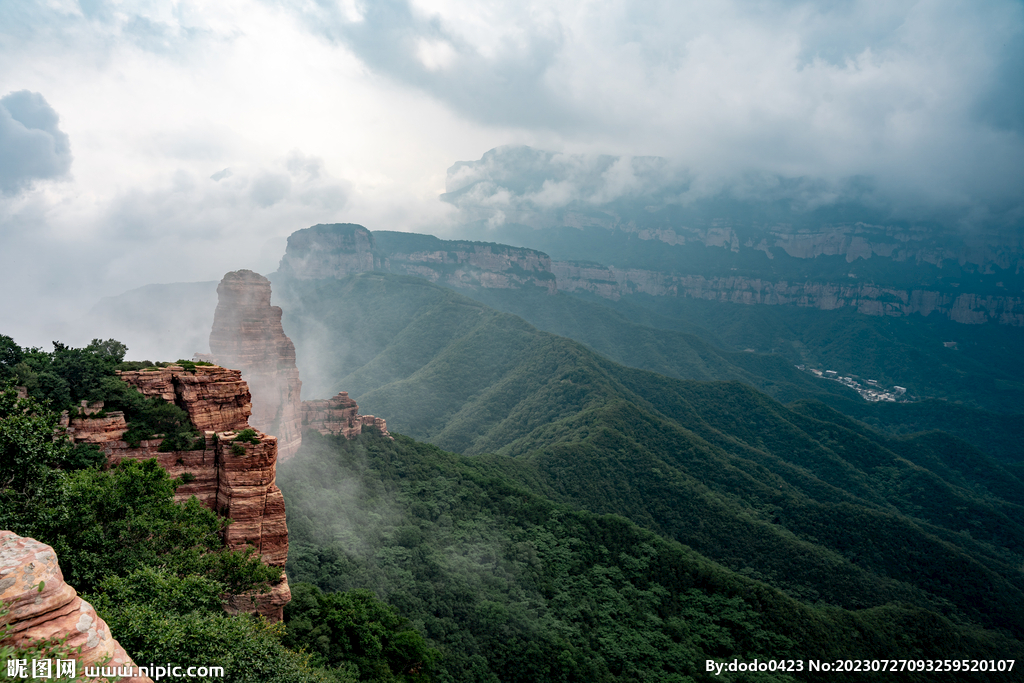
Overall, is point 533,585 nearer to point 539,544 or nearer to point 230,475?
point 539,544

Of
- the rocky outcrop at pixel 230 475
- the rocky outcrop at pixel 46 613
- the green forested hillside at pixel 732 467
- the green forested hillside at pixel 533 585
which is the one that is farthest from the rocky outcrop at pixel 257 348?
the rocky outcrop at pixel 46 613

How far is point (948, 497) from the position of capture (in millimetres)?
105125

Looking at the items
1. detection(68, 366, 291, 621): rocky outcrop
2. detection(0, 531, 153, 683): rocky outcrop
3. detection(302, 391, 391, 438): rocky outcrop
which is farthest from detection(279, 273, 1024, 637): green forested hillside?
detection(0, 531, 153, 683): rocky outcrop

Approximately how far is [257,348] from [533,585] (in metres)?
43.6

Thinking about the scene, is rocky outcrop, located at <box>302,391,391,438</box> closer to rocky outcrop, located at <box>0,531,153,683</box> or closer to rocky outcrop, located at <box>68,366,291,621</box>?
rocky outcrop, located at <box>68,366,291,621</box>

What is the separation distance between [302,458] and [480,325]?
124792 millimetres

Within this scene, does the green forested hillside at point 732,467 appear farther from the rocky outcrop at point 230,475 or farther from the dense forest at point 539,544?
the rocky outcrop at point 230,475

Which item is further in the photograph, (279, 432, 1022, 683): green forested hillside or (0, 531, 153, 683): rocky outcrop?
(279, 432, 1022, 683): green forested hillside

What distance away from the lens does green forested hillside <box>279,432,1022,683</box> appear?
41031 mm

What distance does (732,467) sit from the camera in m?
93.8

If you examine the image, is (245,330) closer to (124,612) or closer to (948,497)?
(124,612)

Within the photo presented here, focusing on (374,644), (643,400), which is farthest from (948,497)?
(374,644)

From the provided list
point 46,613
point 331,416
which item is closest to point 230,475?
point 46,613

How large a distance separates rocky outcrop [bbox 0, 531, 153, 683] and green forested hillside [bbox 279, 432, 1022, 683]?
89.5 feet
